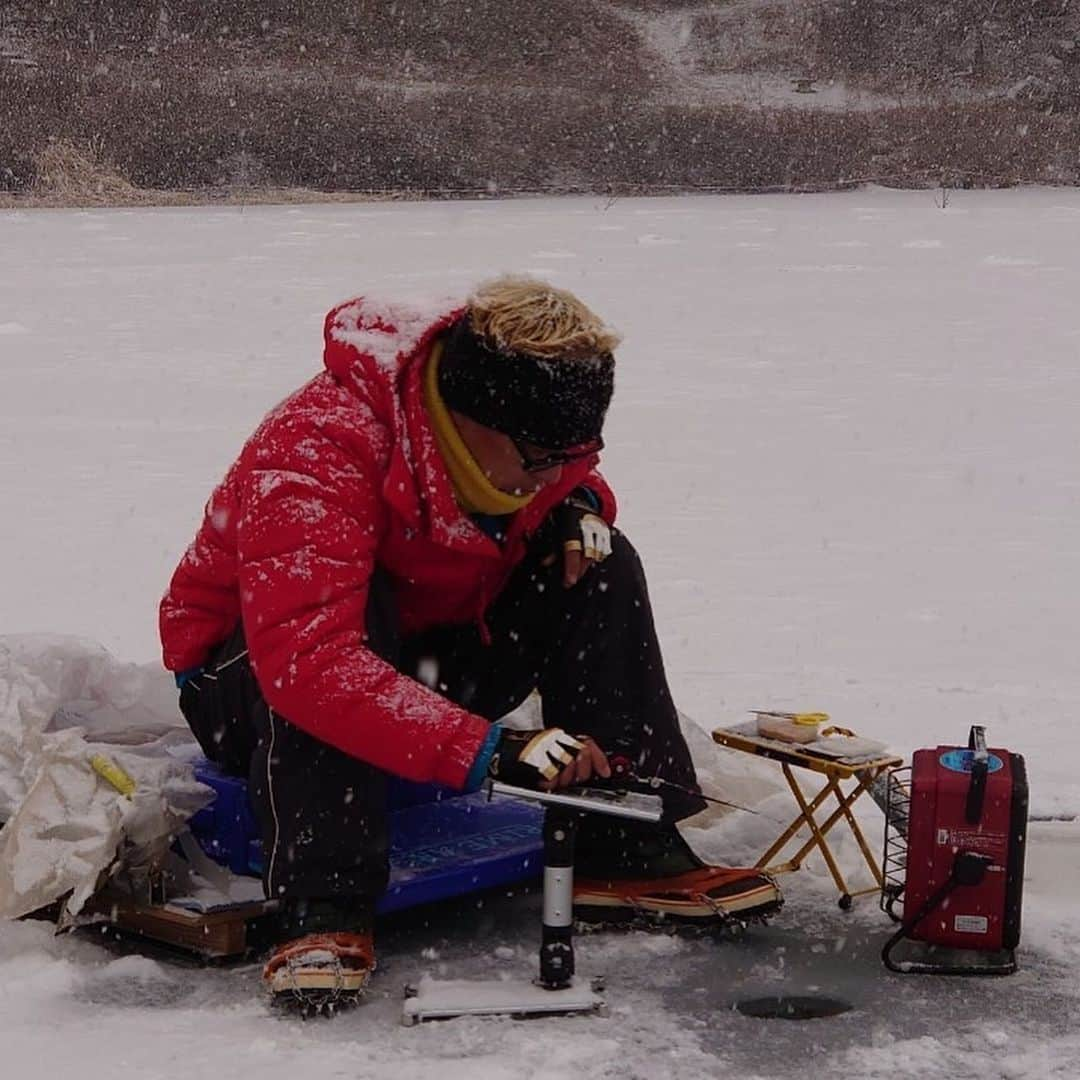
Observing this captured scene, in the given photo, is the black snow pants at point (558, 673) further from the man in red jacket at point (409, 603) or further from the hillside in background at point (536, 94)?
the hillside in background at point (536, 94)

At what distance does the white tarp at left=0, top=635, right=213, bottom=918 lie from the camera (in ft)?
9.48

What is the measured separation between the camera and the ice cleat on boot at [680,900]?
9.98ft

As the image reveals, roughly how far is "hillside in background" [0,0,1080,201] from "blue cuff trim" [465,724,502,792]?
22.3 m

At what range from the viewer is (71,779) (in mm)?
3000

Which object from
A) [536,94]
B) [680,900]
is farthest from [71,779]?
[536,94]

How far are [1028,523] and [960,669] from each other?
1.79 metres

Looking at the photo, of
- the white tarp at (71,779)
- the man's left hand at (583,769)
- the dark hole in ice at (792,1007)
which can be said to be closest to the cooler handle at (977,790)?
the dark hole in ice at (792,1007)

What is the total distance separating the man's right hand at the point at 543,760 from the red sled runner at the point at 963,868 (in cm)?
54

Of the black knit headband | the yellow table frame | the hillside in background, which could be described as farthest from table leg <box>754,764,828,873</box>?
the hillside in background

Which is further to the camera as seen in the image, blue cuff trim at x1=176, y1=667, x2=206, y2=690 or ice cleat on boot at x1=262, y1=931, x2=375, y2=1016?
blue cuff trim at x1=176, y1=667, x2=206, y2=690

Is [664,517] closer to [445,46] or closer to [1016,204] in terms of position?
[1016,204]

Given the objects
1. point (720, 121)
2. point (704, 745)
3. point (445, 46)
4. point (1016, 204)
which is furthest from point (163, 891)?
point (445, 46)

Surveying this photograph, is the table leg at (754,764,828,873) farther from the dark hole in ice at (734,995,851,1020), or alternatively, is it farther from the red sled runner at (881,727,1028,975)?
the dark hole in ice at (734,995,851,1020)

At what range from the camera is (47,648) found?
349 cm
